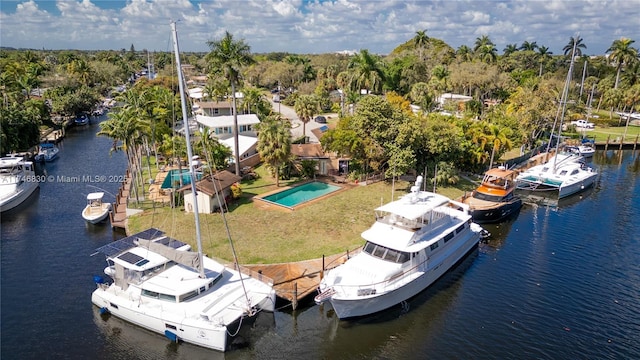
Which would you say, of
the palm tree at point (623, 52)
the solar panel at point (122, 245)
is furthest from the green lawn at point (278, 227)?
the palm tree at point (623, 52)

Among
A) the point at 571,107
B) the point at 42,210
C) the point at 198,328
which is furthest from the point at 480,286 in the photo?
the point at 571,107

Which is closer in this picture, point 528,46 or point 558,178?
point 558,178

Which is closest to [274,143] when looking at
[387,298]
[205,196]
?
[205,196]

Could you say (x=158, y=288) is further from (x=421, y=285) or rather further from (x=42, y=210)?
(x=42, y=210)

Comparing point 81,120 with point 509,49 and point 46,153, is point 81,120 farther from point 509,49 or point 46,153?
point 509,49

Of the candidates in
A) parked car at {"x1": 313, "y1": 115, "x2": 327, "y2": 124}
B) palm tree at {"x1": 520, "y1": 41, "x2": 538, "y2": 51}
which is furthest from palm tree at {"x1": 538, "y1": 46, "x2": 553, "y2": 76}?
parked car at {"x1": 313, "y1": 115, "x2": 327, "y2": 124}

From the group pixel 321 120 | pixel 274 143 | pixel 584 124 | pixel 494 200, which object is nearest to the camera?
pixel 494 200

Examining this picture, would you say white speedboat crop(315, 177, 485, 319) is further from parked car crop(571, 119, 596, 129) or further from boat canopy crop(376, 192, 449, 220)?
→ parked car crop(571, 119, 596, 129)

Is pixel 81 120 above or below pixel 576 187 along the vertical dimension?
above
